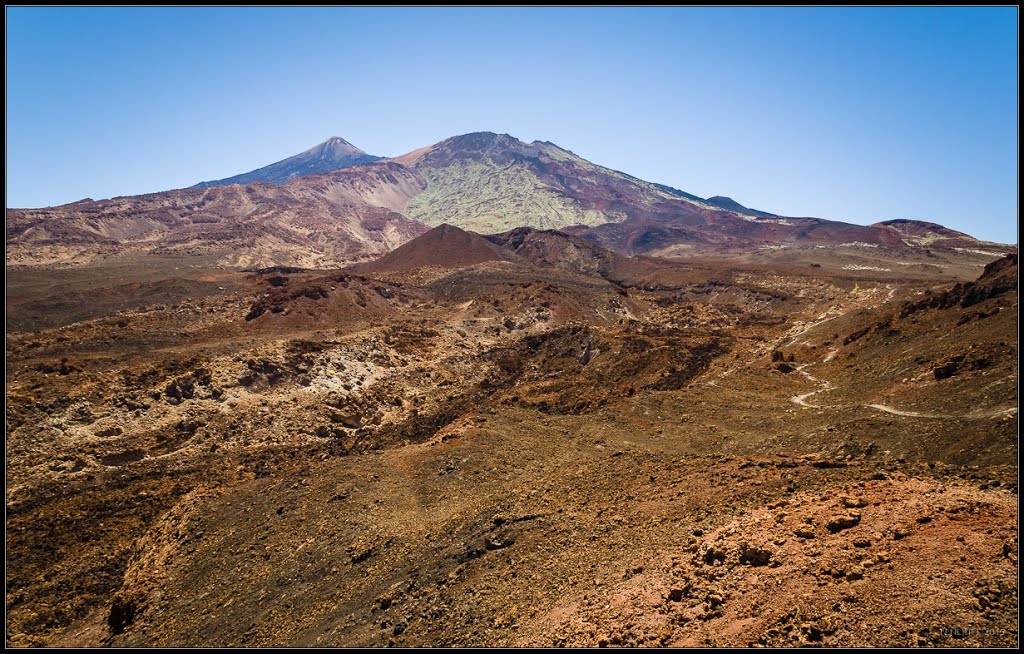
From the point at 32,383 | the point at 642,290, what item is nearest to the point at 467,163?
the point at 642,290

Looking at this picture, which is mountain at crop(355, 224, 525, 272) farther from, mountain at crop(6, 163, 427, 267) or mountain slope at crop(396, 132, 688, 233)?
mountain slope at crop(396, 132, 688, 233)

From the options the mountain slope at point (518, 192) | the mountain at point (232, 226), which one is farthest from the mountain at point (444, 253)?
the mountain slope at point (518, 192)

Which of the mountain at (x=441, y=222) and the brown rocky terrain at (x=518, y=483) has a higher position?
the mountain at (x=441, y=222)

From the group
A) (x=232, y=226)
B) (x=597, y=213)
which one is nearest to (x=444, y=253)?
(x=232, y=226)

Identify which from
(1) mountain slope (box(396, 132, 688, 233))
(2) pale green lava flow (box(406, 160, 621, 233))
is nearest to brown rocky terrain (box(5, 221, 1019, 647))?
(2) pale green lava flow (box(406, 160, 621, 233))

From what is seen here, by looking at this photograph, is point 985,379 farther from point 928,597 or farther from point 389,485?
point 389,485

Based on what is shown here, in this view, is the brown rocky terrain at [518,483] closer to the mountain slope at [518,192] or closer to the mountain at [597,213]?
the mountain at [597,213]

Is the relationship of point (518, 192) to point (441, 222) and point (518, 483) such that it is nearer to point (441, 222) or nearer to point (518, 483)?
point (441, 222)
